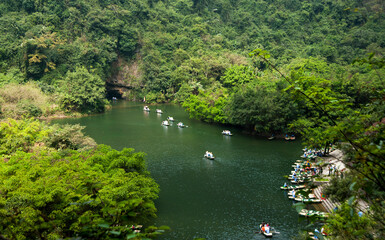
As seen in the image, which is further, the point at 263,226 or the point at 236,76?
the point at 236,76

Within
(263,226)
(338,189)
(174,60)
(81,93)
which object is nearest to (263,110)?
(338,189)

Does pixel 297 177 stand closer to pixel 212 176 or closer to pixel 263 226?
pixel 212 176

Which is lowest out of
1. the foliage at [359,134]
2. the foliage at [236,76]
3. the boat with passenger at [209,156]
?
the boat with passenger at [209,156]

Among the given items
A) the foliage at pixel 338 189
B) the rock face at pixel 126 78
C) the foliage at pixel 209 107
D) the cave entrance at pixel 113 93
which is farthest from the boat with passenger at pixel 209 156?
the cave entrance at pixel 113 93

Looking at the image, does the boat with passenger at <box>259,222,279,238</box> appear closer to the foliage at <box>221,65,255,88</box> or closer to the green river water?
the green river water

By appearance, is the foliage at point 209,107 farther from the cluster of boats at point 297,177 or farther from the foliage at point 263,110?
the cluster of boats at point 297,177

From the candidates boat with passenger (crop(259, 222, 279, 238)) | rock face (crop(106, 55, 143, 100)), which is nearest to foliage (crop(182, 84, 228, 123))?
boat with passenger (crop(259, 222, 279, 238))

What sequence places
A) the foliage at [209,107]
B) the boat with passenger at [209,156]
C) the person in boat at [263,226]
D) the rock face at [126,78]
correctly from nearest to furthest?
the person in boat at [263,226]
the boat with passenger at [209,156]
the foliage at [209,107]
the rock face at [126,78]
